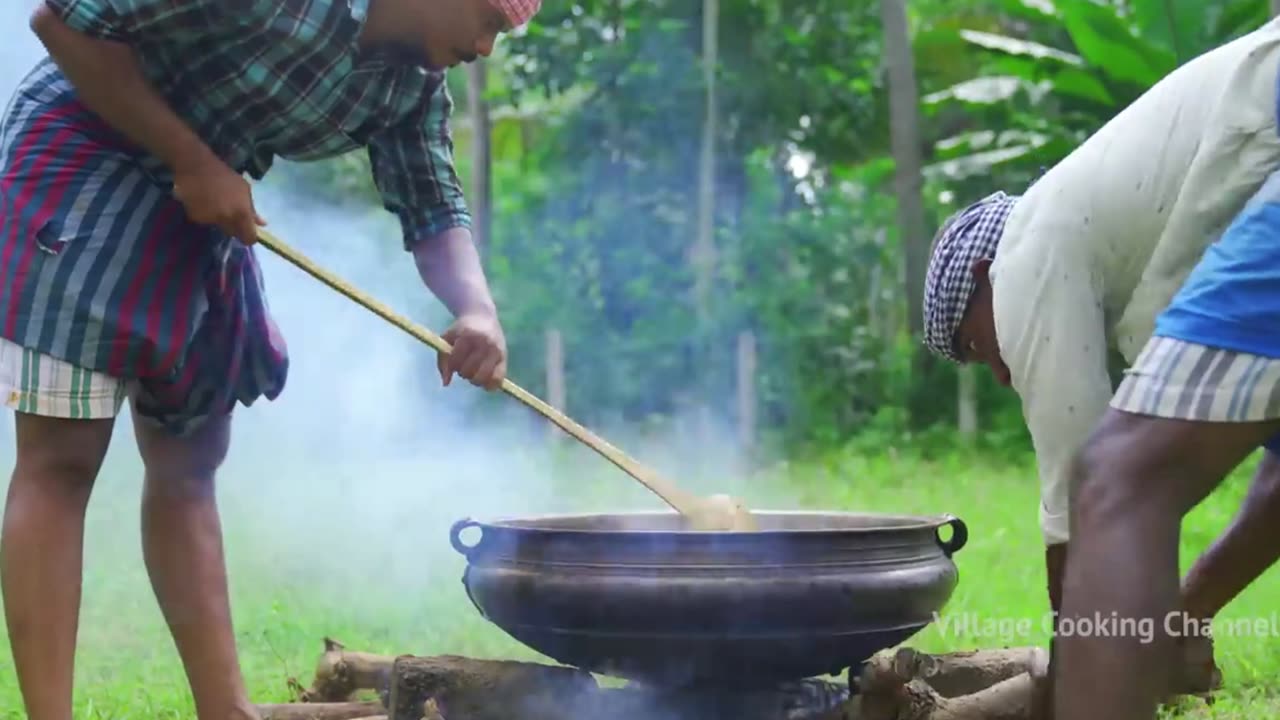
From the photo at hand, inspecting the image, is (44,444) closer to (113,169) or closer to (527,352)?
(113,169)

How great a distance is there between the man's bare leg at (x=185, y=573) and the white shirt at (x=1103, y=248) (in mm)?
1441

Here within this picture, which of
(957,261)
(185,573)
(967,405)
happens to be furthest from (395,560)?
(967,405)

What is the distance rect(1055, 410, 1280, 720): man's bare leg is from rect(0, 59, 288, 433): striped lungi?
→ 1469 millimetres

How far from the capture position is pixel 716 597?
2135 mm

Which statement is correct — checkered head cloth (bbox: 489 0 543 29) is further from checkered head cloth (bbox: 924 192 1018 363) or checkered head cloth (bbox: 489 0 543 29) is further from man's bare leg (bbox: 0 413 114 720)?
man's bare leg (bbox: 0 413 114 720)

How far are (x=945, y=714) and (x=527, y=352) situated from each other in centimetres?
→ 774

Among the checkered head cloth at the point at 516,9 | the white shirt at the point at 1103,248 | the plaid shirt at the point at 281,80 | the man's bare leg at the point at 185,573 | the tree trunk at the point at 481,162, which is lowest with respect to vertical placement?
the man's bare leg at the point at 185,573

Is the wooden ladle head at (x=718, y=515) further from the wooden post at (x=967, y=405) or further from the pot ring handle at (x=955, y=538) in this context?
the wooden post at (x=967, y=405)

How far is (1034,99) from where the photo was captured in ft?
34.0

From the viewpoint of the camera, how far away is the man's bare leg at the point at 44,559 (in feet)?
7.12

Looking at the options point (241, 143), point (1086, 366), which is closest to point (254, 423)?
point (241, 143)

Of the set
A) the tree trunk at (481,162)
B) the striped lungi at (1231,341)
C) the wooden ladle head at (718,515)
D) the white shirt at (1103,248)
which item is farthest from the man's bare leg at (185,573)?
the tree trunk at (481,162)

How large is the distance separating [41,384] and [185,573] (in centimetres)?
50

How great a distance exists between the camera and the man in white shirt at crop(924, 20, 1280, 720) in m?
1.71
